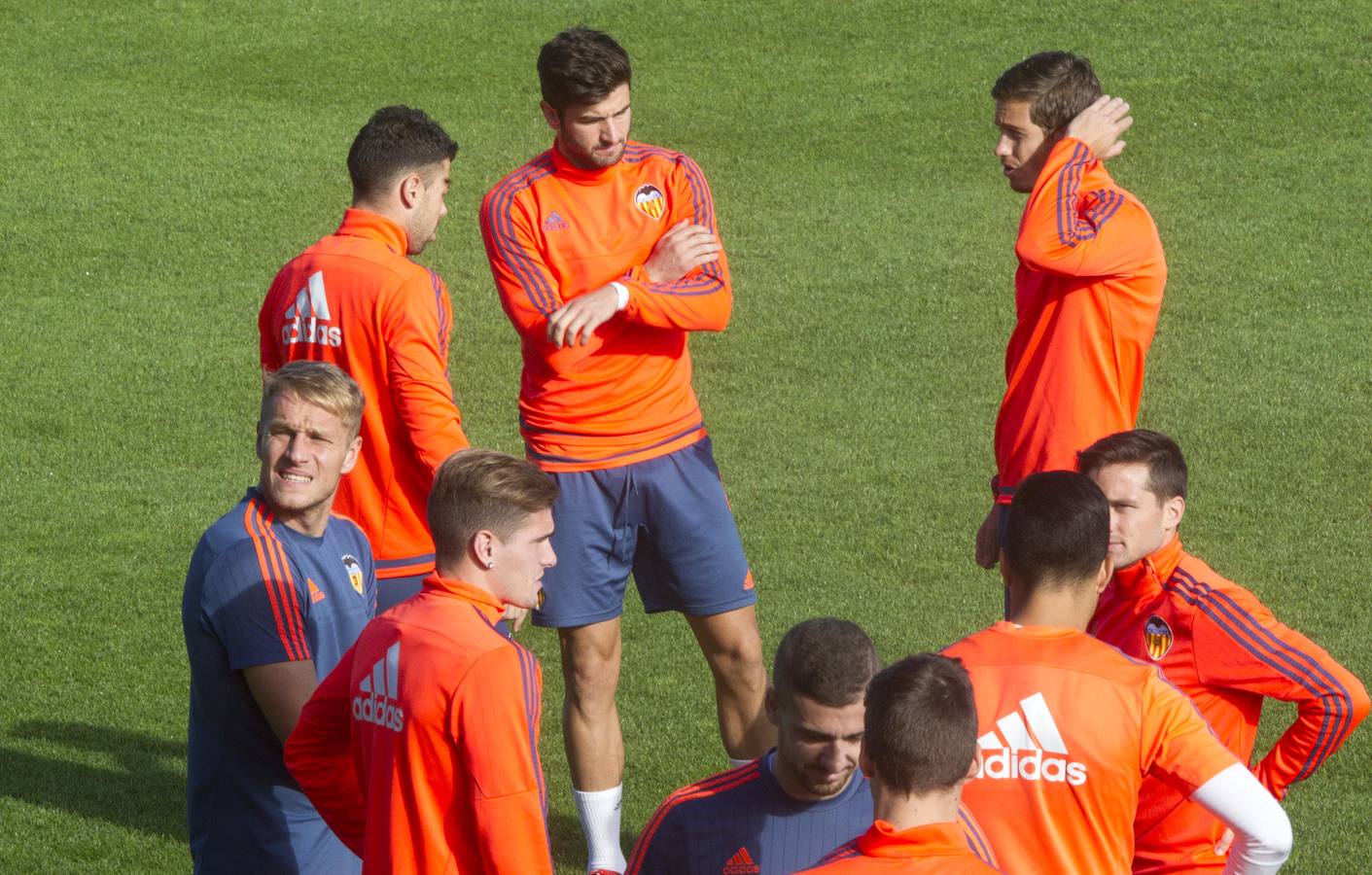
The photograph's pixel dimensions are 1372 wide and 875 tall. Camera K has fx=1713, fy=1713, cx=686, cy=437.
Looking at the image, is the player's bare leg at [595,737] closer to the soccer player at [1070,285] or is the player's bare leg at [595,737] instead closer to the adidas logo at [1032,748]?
the soccer player at [1070,285]

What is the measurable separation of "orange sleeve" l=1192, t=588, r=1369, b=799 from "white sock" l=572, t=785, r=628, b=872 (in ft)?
7.02

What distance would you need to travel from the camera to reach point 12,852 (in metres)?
5.78

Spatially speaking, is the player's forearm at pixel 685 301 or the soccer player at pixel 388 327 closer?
the soccer player at pixel 388 327

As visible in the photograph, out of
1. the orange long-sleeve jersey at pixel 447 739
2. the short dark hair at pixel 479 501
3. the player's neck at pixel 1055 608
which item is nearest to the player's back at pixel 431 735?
the orange long-sleeve jersey at pixel 447 739

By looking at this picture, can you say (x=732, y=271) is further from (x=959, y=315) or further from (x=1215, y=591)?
(x=1215, y=591)

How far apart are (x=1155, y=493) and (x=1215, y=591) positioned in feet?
1.04

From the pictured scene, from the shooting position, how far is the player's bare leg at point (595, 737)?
5.46 meters

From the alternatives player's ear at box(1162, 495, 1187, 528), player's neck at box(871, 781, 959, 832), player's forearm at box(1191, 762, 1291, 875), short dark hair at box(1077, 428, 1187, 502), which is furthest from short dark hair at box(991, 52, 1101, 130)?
player's neck at box(871, 781, 959, 832)

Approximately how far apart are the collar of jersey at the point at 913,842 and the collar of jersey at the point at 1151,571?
1.53 m

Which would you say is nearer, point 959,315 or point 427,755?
point 427,755

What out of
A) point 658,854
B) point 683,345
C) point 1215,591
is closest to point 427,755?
point 658,854

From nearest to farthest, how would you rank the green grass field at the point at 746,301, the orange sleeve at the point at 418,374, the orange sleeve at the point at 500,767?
the orange sleeve at the point at 500,767, the orange sleeve at the point at 418,374, the green grass field at the point at 746,301

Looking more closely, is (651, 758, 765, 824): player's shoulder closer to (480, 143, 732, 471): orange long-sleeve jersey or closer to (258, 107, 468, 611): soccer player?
(258, 107, 468, 611): soccer player

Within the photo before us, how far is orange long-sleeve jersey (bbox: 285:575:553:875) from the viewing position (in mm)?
3250
